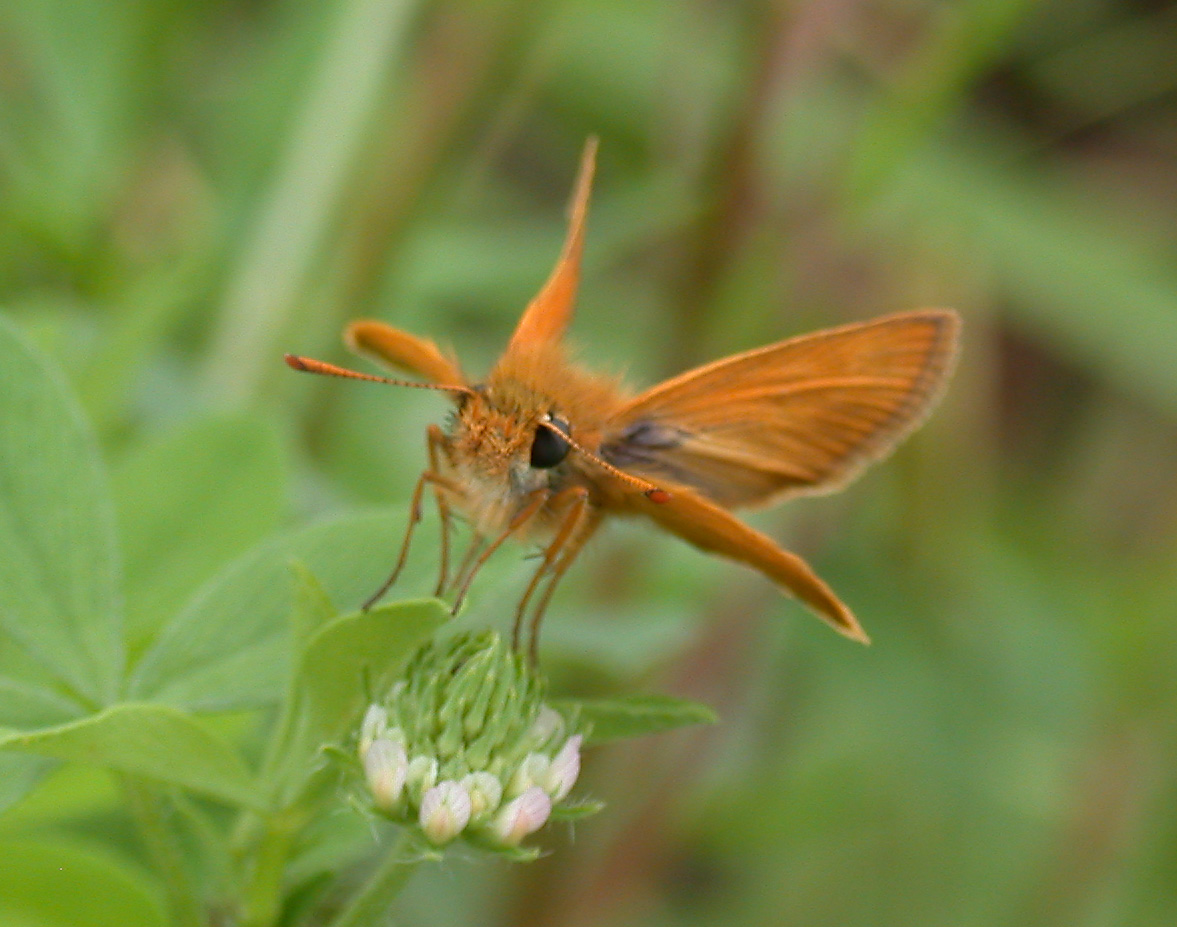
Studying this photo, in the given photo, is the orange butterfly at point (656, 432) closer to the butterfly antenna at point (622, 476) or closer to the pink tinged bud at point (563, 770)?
the butterfly antenna at point (622, 476)

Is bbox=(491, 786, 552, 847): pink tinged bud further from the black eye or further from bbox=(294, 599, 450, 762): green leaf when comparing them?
the black eye

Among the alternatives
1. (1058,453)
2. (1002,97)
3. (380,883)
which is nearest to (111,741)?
(380,883)

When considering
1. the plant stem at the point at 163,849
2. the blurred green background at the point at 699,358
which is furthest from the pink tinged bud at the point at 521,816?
the blurred green background at the point at 699,358

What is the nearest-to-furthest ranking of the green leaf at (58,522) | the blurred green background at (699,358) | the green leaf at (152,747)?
1. the green leaf at (152,747)
2. the green leaf at (58,522)
3. the blurred green background at (699,358)

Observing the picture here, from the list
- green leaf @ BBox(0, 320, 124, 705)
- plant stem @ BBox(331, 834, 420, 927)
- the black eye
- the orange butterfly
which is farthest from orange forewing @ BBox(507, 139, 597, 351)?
plant stem @ BBox(331, 834, 420, 927)

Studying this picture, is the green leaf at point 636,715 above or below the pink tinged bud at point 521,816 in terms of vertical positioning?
above

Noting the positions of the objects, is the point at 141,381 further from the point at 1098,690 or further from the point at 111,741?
the point at 1098,690

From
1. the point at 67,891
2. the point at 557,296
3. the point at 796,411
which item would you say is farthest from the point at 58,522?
the point at 796,411
